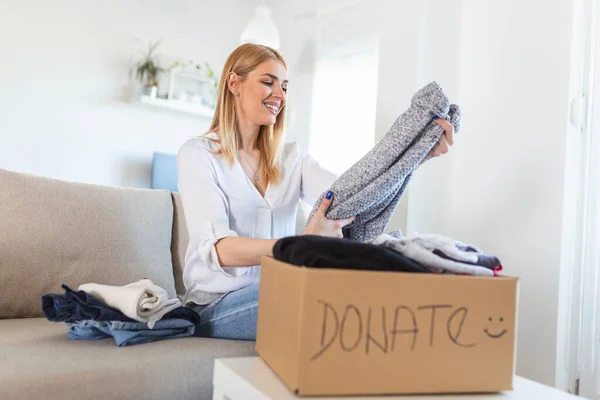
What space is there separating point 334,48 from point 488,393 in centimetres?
224

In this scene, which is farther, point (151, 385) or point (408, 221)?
point (408, 221)

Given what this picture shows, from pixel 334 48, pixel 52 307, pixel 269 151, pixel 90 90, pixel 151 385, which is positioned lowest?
pixel 151 385

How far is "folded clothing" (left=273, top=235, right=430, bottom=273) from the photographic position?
64cm

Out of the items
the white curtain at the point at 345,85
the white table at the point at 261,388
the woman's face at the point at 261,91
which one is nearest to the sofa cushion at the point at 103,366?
the white table at the point at 261,388

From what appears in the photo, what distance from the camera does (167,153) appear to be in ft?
11.0

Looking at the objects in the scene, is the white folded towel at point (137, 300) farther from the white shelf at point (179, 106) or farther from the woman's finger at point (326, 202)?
the white shelf at point (179, 106)

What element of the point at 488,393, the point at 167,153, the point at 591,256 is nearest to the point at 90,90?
the point at 167,153

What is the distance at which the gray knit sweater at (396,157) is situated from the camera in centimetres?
104

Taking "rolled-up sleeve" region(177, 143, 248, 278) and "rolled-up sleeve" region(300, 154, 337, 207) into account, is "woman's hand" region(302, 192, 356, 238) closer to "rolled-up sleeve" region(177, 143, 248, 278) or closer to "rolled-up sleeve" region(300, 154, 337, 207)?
"rolled-up sleeve" region(177, 143, 248, 278)

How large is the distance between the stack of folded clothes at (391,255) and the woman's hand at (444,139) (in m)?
0.35

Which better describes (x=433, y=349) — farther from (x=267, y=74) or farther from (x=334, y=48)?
(x=334, y=48)

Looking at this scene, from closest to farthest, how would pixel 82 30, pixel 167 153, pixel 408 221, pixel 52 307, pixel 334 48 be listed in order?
1. pixel 52 307
2. pixel 408 221
3. pixel 334 48
4. pixel 82 30
5. pixel 167 153

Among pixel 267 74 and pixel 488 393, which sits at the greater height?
pixel 267 74

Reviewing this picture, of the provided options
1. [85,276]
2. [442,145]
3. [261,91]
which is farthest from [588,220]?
[85,276]
